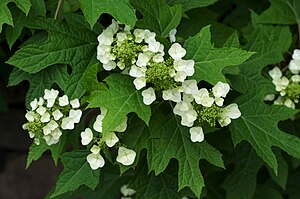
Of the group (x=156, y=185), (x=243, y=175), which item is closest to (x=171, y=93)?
(x=156, y=185)

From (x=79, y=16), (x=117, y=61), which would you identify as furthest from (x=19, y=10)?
(x=117, y=61)

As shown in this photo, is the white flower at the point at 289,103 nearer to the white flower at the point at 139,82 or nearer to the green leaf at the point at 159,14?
the green leaf at the point at 159,14

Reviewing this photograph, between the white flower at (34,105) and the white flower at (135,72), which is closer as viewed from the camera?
the white flower at (135,72)

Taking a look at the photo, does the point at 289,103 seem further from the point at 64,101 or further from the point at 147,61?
the point at 64,101

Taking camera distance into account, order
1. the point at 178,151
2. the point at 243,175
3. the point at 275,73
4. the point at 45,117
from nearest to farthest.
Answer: the point at 45,117
the point at 178,151
the point at 275,73
the point at 243,175

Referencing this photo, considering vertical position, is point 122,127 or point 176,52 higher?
point 176,52

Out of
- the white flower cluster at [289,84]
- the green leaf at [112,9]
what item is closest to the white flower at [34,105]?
the green leaf at [112,9]
